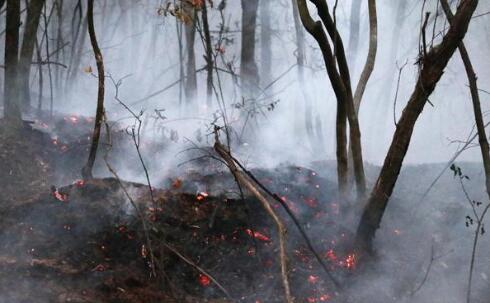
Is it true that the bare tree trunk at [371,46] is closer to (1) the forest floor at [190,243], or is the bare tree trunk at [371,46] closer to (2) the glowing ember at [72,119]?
(1) the forest floor at [190,243]

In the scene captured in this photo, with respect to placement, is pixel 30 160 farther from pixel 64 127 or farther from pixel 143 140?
pixel 143 140

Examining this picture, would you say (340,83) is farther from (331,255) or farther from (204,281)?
(204,281)

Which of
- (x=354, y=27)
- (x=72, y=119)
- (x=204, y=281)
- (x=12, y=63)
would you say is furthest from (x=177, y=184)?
(x=354, y=27)

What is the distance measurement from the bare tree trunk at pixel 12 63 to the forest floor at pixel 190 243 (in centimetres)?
40

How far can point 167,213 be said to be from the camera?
593 centimetres

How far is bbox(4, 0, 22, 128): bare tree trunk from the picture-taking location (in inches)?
289

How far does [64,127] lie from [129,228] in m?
3.81

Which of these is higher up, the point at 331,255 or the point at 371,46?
the point at 371,46

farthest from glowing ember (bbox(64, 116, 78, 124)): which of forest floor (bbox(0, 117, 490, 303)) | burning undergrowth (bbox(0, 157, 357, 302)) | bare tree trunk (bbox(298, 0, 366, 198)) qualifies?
bare tree trunk (bbox(298, 0, 366, 198))

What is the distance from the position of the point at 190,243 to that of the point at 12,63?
4.12 metres

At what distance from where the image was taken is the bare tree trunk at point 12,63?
24.1 feet

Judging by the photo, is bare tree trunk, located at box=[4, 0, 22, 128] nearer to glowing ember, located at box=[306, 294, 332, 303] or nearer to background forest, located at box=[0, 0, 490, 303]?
background forest, located at box=[0, 0, 490, 303]

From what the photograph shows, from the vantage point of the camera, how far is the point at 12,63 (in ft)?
24.5

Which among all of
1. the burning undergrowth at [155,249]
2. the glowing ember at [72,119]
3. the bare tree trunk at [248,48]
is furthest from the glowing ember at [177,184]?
the bare tree trunk at [248,48]
